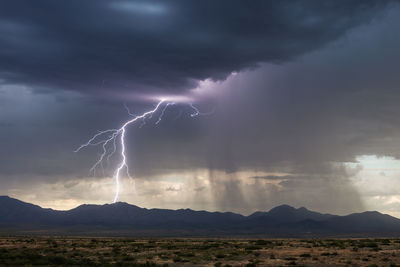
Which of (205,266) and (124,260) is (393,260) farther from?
(124,260)

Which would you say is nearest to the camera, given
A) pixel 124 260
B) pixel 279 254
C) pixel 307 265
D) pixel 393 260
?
Answer: pixel 307 265

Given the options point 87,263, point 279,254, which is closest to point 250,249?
point 279,254

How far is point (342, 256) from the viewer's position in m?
51.6

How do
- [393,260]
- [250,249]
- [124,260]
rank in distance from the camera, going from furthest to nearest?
[250,249] → [124,260] → [393,260]

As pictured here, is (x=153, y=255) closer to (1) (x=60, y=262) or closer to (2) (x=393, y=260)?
(1) (x=60, y=262)

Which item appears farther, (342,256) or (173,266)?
(342,256)

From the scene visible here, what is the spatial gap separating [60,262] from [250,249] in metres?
26.6

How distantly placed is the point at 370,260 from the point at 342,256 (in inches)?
184

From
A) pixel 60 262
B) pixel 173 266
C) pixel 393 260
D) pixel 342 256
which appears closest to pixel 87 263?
pixel 60 262

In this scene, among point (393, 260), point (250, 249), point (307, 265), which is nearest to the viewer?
point (307, 265)

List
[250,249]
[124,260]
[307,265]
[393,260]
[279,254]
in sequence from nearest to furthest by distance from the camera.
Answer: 1. [307,265]
2. [393,260]
3. [124,260]
4. [279,254]
5. [250,249]

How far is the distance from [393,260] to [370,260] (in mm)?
2299

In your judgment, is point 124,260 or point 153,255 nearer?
point 124,260

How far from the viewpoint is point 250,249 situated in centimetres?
6362
